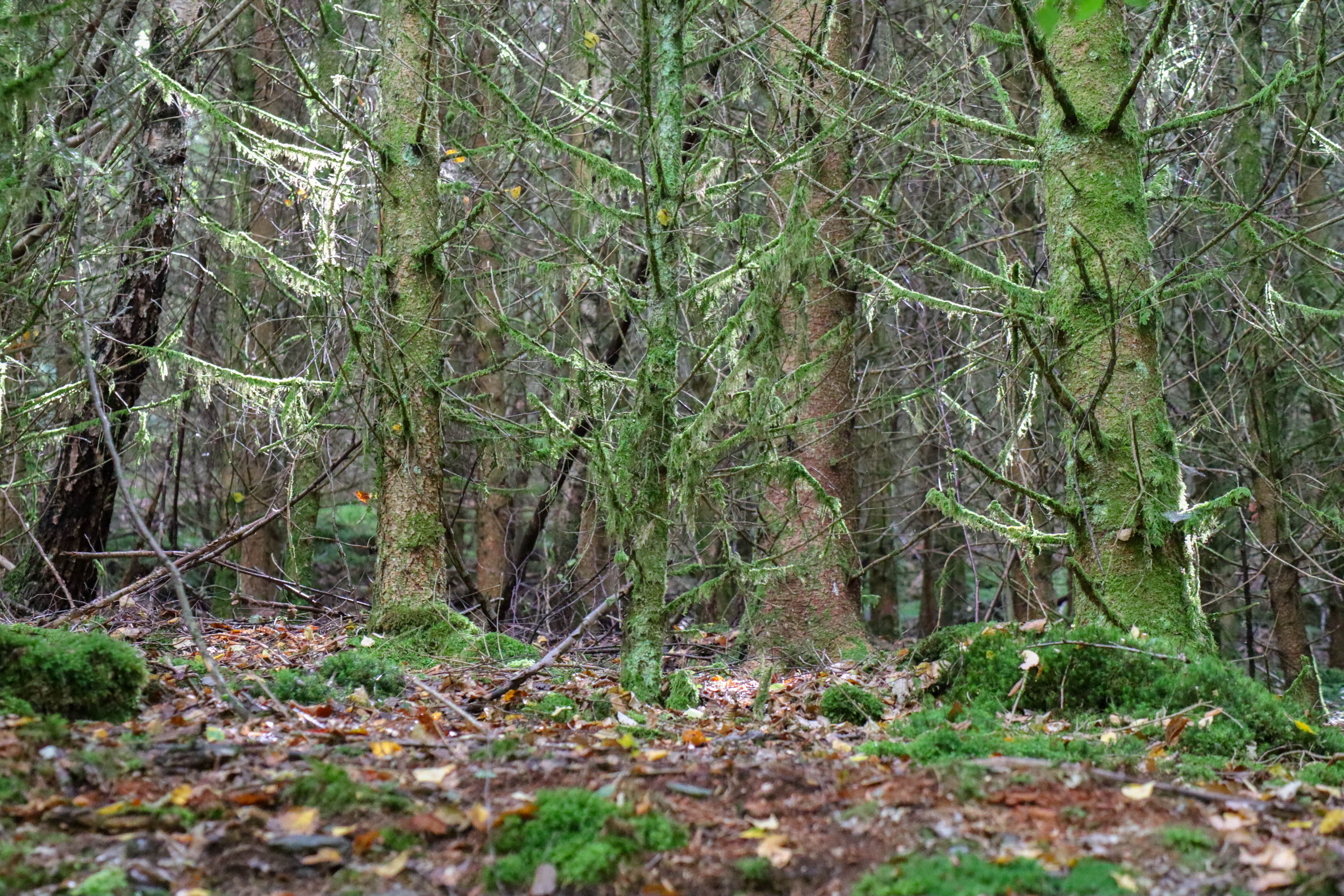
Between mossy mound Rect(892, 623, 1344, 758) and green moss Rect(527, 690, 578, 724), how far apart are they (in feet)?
6.41

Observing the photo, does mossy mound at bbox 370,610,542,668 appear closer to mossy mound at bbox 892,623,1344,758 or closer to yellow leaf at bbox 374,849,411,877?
mossy mound at bbox 892,623,1344,758

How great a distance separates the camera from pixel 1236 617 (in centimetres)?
1396

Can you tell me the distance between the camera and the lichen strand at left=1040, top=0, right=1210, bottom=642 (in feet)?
16.8

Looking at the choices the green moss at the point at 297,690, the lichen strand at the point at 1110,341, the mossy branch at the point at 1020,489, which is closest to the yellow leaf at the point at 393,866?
the green moss at the point at 297,690

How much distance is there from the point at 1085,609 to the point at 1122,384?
1.21m

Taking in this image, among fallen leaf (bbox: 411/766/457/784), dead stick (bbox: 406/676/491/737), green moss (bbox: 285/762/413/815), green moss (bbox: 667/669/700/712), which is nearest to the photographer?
green moss (bbox: 285/762/413/815)

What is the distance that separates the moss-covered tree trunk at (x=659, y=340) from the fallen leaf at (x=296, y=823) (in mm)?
2312

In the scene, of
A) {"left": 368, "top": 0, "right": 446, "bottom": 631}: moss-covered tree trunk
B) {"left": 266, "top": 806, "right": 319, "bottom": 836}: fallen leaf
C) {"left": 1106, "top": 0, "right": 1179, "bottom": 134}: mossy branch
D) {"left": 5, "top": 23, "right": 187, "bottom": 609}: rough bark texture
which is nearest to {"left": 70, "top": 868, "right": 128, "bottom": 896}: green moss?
{"left": 266, "top": 806, "right": 319, "bottom": 836}: fallen leaf

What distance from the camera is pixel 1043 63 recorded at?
16.2 ft

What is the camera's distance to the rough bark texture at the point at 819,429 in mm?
7188

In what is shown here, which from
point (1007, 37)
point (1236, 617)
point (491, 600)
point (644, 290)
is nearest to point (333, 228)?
point (644, 290)

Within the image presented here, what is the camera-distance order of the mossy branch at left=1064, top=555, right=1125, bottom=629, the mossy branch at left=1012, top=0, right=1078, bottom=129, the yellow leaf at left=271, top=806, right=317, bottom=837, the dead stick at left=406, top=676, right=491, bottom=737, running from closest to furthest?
1. the yellow leaf at left=271, top=806, right=317, bottom=837
2. the dead stick at left=406, top=676, right=491, bottom=737
3. the mossy branch at left=1012, top=0, right=1078, bottom=129
4. the mossy branch at left=1064, top=555, right=1125, bottom=629

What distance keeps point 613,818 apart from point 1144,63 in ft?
13.4

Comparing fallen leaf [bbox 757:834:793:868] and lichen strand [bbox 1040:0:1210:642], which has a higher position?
lichen strand [bbox 1040:0:1210:642]
